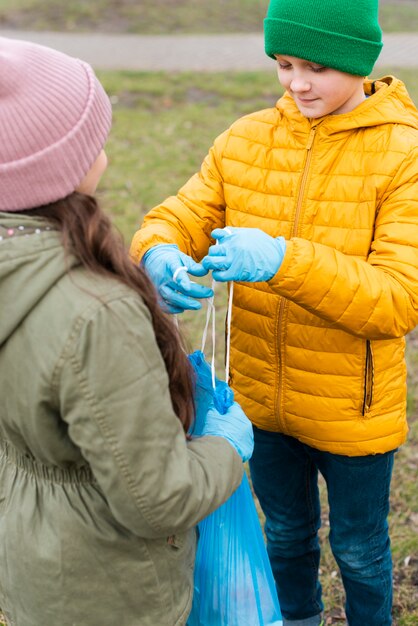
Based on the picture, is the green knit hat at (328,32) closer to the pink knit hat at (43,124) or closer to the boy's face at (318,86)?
the boy's face at (318,86)

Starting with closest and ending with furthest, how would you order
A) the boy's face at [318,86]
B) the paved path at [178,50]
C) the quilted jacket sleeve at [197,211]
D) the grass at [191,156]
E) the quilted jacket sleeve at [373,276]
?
the quilted jacket sleeve at [373,276], the boy's face at [318,86], the quilted jacket sleeve at [197,211], the grass at [191,156], the paved path at [178,50]

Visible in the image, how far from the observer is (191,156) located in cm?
654

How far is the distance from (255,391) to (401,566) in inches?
45.1

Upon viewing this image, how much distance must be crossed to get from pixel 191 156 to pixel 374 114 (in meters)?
4.71

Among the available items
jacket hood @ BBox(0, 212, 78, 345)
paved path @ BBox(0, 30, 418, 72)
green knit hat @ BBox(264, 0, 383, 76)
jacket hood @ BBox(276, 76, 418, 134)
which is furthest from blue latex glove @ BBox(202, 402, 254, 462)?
paved path @ BBox(0, 30, 418, 72)

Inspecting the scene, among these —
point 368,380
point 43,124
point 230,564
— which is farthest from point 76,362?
point 368,380

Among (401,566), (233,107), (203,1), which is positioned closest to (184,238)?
(401,566)

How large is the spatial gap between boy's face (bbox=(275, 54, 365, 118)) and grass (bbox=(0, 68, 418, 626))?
111 centimetres

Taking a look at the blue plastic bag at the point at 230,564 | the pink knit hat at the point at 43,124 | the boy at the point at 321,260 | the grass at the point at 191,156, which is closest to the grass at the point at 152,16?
the grass at the point at 191,156

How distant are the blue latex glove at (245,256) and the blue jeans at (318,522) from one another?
624 mm

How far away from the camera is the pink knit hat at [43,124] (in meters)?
1.29

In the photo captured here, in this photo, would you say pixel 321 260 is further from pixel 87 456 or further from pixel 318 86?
pixel 87 456

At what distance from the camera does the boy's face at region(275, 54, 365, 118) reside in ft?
6.23

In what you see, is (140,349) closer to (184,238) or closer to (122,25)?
(184,238)
